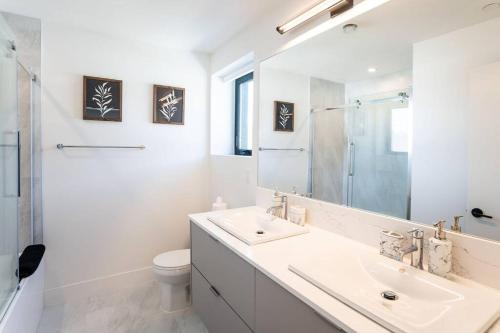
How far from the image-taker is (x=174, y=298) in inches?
84.7

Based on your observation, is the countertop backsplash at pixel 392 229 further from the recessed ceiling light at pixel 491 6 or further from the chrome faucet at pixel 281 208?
the recessed ceiling light at pixel 491 6

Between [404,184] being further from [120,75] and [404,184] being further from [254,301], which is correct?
[120,75]

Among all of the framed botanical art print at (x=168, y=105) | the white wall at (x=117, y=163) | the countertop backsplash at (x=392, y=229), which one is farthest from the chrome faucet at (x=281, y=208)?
the framed botanical art print at (x=168, y=105)

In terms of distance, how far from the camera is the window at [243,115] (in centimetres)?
278

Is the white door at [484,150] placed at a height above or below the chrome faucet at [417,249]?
above

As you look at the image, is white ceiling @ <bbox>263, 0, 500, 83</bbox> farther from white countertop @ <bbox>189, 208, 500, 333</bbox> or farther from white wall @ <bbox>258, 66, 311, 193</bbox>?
white countertop @ <bbox>189, 208, 500, 333</bbox>

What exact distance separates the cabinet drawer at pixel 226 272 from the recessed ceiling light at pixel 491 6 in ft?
4.31

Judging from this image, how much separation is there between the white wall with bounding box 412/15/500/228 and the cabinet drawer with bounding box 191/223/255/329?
0.79 m

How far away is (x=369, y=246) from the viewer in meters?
1.33

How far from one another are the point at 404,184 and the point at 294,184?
781mm

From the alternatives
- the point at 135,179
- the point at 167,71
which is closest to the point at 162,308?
the point at 135,179

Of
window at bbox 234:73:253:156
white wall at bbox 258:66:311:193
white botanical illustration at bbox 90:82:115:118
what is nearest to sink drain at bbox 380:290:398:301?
white wall at bbox 258:66:311:193

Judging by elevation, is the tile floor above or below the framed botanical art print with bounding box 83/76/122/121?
below

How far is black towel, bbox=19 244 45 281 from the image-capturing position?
1693mm
